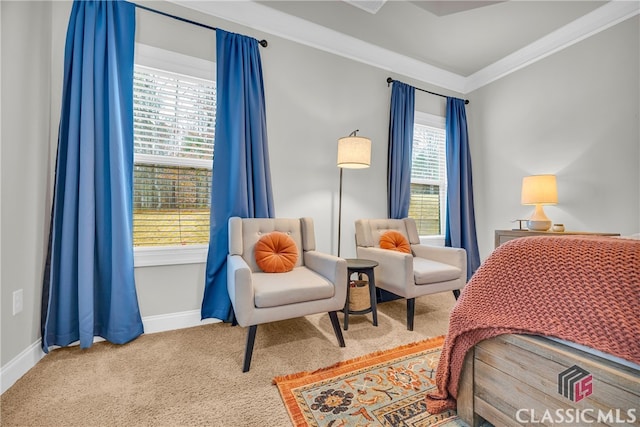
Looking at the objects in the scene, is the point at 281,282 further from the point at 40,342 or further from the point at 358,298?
the point at 40,342

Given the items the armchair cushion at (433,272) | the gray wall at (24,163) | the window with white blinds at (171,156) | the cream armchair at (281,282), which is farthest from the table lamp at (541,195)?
the gray wall at (24,163)

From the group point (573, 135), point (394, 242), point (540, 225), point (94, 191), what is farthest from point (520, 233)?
point (94, 191)

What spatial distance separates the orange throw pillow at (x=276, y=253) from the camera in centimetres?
203

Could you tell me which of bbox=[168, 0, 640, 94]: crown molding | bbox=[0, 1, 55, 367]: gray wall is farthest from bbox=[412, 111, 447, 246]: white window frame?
bbox=[0, 1, 55, 367]: gray wall

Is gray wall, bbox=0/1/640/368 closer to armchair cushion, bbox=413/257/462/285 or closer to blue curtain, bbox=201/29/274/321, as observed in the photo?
blue curtain, bbox=201/29/274/321

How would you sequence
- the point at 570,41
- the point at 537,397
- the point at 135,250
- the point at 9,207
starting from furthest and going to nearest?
the point at 570,41 → the point at 135,250 → the point at 9,207 → the point at 537,397

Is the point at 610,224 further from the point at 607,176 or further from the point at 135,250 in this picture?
the point at 135,250

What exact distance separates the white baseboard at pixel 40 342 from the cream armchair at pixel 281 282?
0.59m

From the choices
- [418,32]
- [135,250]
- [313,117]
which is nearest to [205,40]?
[313,117]

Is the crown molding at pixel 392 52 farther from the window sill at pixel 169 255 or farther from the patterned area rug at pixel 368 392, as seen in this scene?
the patterned area rug at pixel 368 392

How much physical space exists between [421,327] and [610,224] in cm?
192

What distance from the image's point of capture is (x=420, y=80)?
11.2ft

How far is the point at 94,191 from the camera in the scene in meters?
1.87

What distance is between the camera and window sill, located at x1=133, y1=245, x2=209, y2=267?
2.09 m
